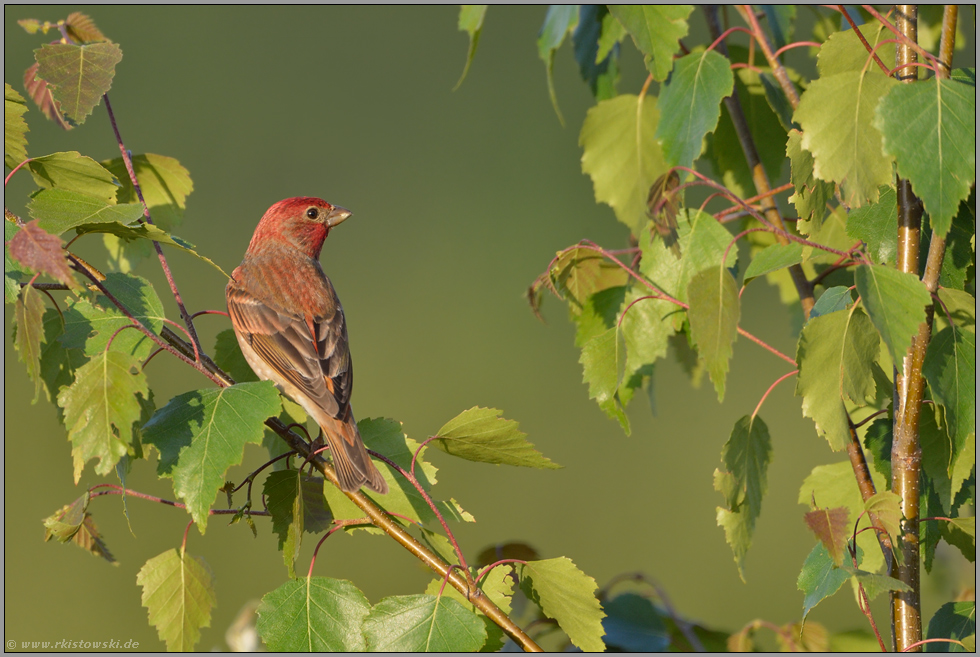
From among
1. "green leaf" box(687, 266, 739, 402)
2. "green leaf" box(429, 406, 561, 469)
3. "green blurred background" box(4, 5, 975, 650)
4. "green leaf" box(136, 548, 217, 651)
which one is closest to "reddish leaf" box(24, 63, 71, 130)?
"green leaf" box(136, 548, 217, 651)

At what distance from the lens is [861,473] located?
1498mm

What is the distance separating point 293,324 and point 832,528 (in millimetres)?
1605

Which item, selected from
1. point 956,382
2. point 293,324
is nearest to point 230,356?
point 293,324

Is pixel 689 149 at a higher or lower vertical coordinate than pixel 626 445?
higher

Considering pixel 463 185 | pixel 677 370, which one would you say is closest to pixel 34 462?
pixel 463 185

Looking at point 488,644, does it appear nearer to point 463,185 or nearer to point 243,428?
point 243,428

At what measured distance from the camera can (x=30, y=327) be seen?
1231 mm

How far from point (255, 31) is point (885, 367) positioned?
8.81 metres

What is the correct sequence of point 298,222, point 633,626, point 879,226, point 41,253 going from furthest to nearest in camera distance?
point 298,222 → point 633,626 → point 879,226 → point 41,253

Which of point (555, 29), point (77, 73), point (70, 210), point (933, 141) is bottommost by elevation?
point (70, 210)

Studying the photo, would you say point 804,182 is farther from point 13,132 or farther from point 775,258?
point 13,132

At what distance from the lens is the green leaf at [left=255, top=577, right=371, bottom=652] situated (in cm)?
138

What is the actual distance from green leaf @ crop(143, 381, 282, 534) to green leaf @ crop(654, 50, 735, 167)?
2.99ft

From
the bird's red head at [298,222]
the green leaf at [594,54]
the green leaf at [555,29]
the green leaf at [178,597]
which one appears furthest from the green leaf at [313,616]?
the bird's red head at [298,222]
